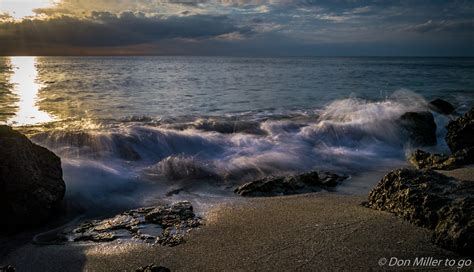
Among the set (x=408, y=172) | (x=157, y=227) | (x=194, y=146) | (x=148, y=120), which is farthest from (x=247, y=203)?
(x=148, y=120)

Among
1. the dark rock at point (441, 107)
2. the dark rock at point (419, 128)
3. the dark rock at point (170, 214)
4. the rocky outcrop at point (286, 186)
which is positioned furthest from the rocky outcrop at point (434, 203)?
the dark rock at point (441, 107)

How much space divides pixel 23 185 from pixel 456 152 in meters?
7.06

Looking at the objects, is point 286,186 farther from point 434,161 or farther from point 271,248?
point 434,161

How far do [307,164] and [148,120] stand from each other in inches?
273

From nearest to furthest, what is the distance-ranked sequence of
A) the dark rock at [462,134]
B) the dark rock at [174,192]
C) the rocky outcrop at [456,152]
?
the dark rock at [174,192] → the rocky outcrop at [456,152] → the dark rock at [462,134]

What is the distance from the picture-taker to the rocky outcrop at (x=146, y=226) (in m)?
4.40

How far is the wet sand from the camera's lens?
3.57 metres

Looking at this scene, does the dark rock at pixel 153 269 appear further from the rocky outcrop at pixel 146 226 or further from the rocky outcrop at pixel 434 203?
the rocky outcrop at pixel 434 203

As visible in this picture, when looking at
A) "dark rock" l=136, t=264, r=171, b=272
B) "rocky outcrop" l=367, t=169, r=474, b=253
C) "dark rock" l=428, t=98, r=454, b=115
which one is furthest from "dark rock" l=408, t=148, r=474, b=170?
"dark rock" l=428, t=98, r=454, b=115

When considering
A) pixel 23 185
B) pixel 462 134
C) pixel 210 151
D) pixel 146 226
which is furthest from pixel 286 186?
pixel 462 134

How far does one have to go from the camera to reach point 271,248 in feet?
12.6

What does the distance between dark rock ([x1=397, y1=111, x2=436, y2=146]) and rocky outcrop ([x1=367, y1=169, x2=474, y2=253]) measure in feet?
22.0

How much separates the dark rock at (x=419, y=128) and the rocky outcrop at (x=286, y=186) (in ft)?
18.4

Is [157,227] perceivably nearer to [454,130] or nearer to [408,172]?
[408,172]
